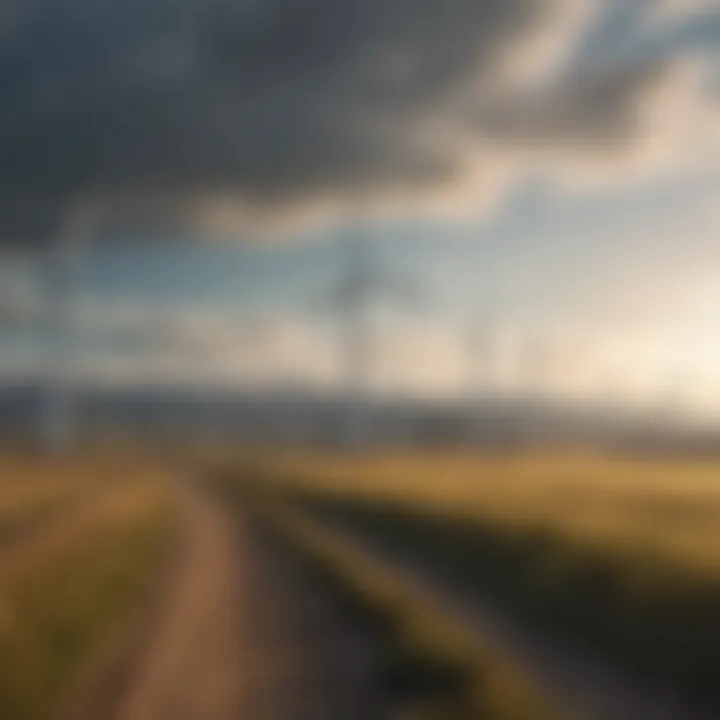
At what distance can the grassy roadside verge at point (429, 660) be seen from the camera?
1702 centimetres

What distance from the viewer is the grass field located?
20750 mm

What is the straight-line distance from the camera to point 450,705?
17359 mm

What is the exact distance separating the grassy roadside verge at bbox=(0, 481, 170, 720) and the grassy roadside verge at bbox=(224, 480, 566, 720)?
543 centimetres

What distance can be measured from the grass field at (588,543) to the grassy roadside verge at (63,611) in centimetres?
924

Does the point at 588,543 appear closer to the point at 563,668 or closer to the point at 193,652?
the point at 563,668

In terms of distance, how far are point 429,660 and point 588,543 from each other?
12.3 meters

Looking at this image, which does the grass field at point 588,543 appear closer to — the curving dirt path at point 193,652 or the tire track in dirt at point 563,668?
the tire track in dirt at point 563,668

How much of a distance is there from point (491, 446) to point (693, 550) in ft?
259

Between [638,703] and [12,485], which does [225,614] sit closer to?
[638,703]

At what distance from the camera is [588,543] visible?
31.9 meters

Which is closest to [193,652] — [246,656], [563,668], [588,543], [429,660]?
[246,656]

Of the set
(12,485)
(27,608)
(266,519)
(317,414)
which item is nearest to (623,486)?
(266,519)

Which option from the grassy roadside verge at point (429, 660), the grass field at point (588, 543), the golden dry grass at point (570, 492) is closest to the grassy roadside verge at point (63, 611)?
the grassy roadside verge at point (429, 660)

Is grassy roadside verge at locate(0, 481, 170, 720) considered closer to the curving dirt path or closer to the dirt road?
the dirt road
